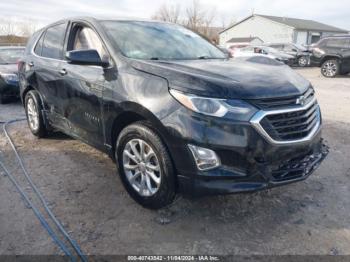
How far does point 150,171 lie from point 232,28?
53335 millimetres

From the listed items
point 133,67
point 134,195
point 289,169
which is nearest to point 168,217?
point 134,195

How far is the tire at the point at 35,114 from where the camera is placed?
5.02m

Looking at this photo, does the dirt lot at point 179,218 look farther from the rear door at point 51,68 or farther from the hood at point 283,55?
the hood at point 283,55

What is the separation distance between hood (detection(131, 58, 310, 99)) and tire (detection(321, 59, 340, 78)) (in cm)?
1284

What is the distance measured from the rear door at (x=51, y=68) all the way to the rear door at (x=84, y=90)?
20 centimetres

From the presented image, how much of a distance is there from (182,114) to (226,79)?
49 centimetres

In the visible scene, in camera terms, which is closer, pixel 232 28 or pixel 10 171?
pixel 10 171

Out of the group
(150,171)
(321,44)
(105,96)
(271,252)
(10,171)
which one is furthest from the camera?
(321,44)

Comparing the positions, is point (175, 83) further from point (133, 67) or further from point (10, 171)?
point (10, 171)

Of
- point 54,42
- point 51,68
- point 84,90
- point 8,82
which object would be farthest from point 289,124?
point 8,82

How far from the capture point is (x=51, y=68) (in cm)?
442

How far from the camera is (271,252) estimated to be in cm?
266

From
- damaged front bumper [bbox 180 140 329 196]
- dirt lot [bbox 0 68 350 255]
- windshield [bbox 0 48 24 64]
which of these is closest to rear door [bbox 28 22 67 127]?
dirt lot [bbox 0 68 350 255]

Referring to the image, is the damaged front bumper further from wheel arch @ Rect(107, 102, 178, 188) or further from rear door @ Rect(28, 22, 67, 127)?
rear door @ Rect(28, 22, 67, 127)
